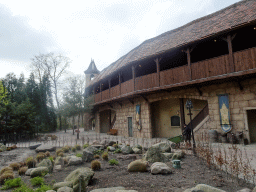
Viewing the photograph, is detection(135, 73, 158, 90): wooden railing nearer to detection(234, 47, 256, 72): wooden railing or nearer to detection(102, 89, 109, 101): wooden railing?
detection(234, 47, 256, 72): wooden railing

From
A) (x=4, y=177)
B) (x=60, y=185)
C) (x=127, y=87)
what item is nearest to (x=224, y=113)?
(x=127, y=87)

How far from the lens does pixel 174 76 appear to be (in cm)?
1152

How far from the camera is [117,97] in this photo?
632 inches

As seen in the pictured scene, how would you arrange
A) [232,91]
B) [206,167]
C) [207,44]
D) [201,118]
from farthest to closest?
[207,44]
[201,118]
[232,91]
[206,167]

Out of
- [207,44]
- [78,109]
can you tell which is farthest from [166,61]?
[78,109]

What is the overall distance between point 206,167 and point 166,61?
34.7 ft

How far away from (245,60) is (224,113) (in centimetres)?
313

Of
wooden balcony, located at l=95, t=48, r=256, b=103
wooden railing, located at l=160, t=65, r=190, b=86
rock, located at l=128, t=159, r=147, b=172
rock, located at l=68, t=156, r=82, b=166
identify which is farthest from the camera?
wooden railing, located at l=160, t=65, r=190, b=86

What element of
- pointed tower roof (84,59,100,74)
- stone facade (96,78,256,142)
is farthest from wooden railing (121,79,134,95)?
pointed tower roof (84,59,100,74)

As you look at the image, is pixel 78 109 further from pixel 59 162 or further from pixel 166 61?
pixel 59 162

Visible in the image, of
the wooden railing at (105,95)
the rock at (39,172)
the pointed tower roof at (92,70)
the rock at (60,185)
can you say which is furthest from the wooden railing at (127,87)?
the pointed tower roof at (92,70)

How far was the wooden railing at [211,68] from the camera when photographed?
9484 mm

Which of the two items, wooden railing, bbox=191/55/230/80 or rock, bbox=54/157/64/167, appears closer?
rock, bbox=54/157/64/167

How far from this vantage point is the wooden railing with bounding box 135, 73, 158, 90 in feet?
41.4
